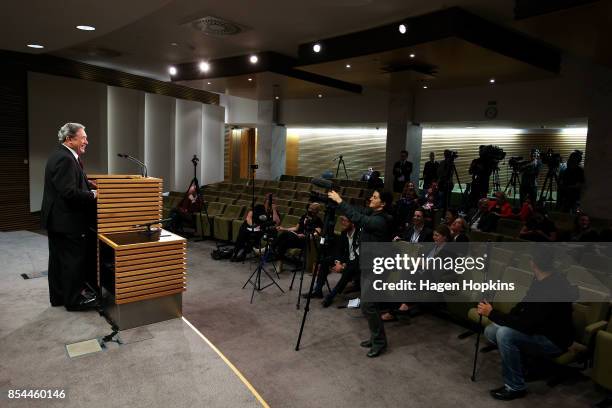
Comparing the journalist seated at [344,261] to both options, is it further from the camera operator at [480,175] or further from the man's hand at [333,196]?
the camera operator at [480,175]

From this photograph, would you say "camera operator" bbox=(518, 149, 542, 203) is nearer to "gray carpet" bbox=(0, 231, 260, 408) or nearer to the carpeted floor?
the carpeted floor

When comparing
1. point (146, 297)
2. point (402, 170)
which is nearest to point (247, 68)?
point (402, 170)

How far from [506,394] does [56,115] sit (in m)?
9.99

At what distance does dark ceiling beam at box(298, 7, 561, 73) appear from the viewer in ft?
19.6

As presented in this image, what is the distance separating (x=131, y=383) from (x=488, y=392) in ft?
8.39

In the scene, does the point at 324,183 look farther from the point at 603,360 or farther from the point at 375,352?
the point at 603,360

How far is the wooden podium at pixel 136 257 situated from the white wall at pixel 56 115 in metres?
6.89

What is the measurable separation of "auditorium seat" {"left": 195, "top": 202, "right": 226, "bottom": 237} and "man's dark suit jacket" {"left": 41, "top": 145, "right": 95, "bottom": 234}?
4.88 m

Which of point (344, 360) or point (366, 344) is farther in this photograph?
point (366, 344)

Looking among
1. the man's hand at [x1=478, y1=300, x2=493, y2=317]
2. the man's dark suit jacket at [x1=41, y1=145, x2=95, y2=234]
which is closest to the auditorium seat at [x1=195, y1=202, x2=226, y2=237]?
the man's dark suit jacket at [x1=41, y1=145, x2=95, y2=234]

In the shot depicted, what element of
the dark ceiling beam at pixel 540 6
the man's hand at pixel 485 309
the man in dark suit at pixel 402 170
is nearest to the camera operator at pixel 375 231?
the man's hand at pixel 485 309

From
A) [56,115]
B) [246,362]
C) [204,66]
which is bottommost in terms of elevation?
[246,362]

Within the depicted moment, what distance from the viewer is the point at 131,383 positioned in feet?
8.65

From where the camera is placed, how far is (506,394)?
3154 millimetres
